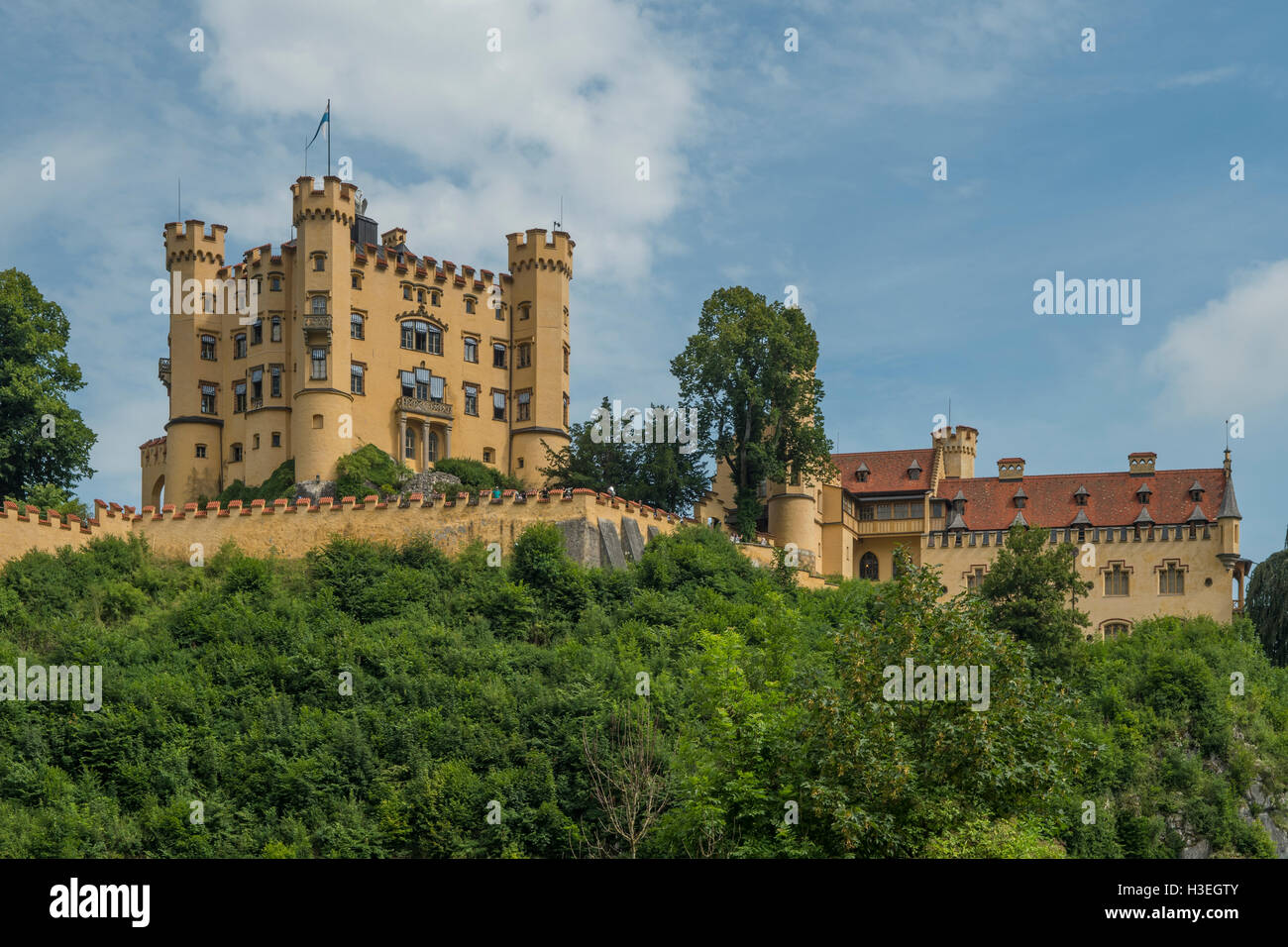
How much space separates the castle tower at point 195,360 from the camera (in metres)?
76.8

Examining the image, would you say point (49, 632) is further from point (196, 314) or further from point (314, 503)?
point (196, 314)

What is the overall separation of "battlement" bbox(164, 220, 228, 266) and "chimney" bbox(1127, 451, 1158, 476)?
157ft

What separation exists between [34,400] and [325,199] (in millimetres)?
16388

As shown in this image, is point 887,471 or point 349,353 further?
point 887,471

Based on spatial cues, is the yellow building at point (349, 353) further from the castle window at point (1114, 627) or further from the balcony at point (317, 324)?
the castle window at point (1114, 627)

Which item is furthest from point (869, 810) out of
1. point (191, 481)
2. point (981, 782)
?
point (191, 481)

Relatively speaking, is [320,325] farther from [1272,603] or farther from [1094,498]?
[1272,603]

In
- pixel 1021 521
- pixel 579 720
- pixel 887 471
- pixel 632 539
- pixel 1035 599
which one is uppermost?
pixel 887 471

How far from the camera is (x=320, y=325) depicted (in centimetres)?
7319

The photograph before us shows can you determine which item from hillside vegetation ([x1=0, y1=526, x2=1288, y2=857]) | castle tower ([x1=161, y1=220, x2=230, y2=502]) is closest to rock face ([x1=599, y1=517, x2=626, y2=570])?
hillside vegetation ([x1=0, y1=526, x2=1288, y2=857])

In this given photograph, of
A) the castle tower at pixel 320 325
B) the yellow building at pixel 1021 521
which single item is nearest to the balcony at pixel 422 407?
the castle tower at pixel 320 325

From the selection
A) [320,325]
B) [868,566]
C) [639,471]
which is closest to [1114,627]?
[868,566]

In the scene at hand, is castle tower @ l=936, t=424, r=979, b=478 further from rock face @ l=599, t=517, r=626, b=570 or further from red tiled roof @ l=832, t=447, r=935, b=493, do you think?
rock face @ l=599, t=517, r=626, b=570

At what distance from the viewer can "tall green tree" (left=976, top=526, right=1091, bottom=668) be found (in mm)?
55906
